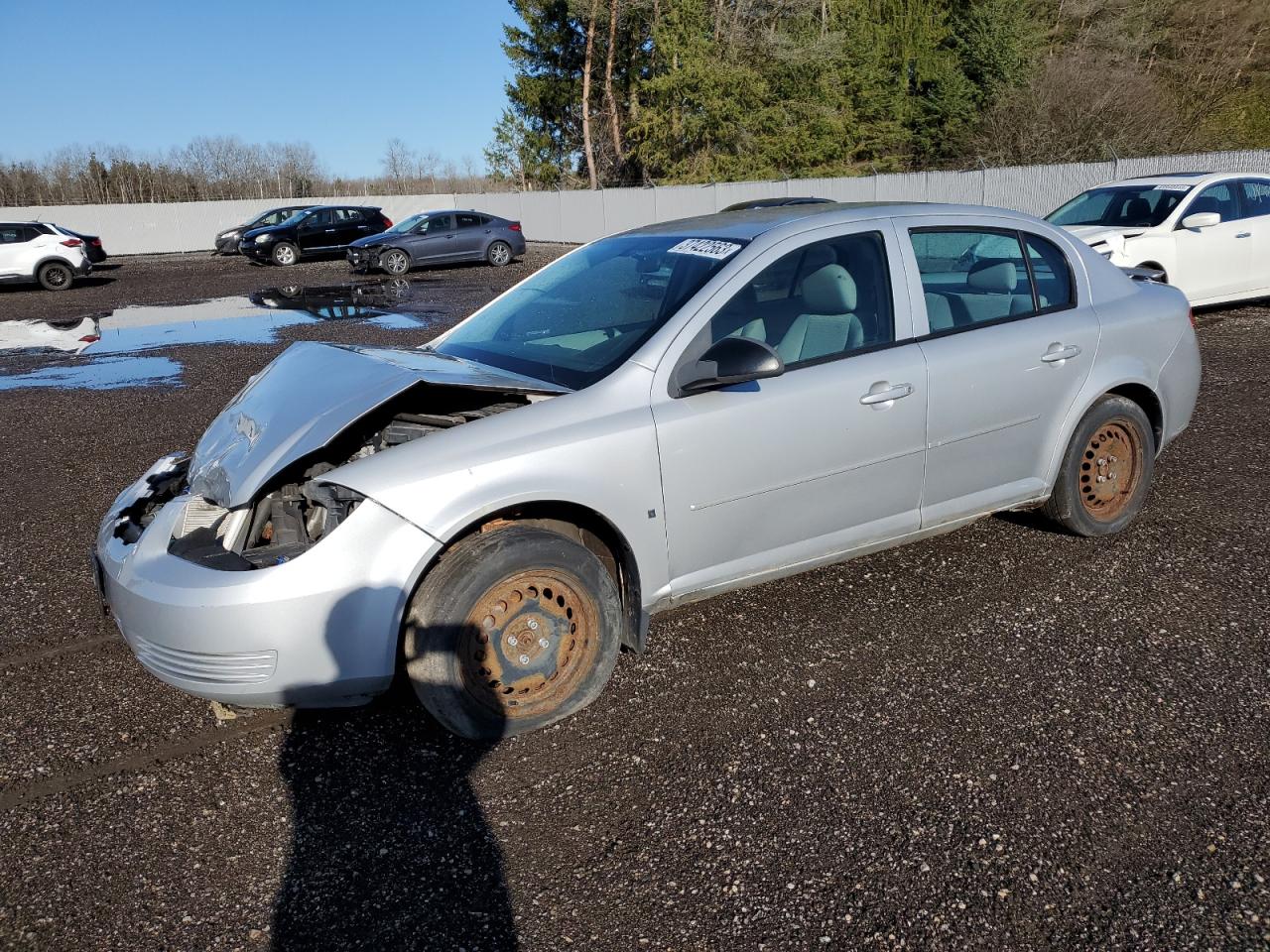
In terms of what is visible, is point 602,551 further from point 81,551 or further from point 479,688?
point 81,551

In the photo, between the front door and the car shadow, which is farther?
the front door

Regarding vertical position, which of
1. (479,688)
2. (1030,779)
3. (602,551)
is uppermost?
(602,551)

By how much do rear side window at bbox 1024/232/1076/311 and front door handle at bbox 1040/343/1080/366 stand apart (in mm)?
205

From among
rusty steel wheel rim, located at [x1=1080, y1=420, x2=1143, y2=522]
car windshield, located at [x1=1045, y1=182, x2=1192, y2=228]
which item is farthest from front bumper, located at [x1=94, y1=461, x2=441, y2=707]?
car windshield, located at [x1=1045, y1=182, x2=1192, y2=228]

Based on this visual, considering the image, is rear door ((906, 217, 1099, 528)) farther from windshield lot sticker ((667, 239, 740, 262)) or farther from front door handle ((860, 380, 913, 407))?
windshield lot sticker ((667, 239, 740, 262))

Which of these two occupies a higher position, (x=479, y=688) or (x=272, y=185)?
(x=272, y=185)

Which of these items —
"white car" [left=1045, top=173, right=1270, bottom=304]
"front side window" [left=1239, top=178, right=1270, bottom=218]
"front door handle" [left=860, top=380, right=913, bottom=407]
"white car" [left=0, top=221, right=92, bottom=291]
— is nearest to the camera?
"front door handle" [left=860, top=380, right=913, bottom=407]

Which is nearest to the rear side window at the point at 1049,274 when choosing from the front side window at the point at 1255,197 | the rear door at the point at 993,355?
the rear door at the point at 993,355

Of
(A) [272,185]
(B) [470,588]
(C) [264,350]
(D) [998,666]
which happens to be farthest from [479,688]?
(A) [272,185]

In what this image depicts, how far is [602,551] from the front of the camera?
3479mm

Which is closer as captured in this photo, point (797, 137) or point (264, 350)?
point (264, 350)

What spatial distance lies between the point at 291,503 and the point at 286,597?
60 centimetres

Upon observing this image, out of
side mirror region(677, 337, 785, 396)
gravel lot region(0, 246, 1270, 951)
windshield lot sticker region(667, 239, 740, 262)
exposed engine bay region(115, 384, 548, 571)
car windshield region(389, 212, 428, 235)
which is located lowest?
gravel lot region(0, 246, 1270, 951)

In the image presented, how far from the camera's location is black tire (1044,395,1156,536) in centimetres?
449
